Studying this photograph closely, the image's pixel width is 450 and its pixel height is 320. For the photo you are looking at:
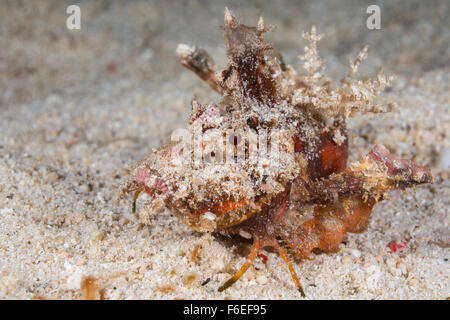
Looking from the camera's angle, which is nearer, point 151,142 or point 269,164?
point 269,164

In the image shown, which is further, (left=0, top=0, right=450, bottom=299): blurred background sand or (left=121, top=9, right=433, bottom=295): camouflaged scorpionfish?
(left=0, top=0, right=450, bottom=299): blurred background sand

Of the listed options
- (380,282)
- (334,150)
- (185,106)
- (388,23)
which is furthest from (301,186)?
(388,23)

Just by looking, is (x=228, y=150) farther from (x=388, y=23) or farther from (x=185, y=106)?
(x=388, y=23)

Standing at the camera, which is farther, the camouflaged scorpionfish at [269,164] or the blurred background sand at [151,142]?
the blurred background sand at [151,142]
